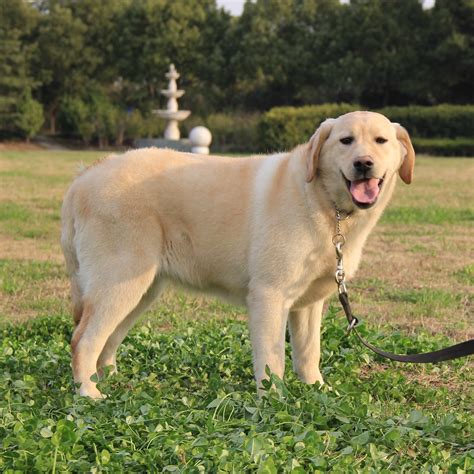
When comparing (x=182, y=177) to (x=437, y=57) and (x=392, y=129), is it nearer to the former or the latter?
(x=392, y=129)

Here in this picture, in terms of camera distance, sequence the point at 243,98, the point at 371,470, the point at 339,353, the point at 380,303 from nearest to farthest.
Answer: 1. the point at 371,470
2. the point at 339,353
3. the point at 380,303
4. the point at 243,98

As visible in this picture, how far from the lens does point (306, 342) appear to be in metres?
4.61

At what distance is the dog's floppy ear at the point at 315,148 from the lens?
4145mm

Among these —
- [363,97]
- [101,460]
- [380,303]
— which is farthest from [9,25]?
[101,460]

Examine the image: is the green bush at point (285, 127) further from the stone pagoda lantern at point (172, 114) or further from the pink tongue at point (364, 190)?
the pink tongue at point (364, 190)

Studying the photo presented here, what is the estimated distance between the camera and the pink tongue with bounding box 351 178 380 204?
397cm

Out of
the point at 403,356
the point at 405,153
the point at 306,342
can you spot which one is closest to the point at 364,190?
the point at 405,153

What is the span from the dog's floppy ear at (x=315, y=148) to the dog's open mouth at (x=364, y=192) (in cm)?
24

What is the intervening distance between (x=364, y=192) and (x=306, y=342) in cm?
106

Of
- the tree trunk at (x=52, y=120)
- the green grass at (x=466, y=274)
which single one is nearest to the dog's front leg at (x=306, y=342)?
the green grass at (x=466, y=274)

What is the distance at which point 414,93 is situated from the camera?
40.2m

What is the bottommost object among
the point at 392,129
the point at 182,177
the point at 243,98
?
the point at 243,98

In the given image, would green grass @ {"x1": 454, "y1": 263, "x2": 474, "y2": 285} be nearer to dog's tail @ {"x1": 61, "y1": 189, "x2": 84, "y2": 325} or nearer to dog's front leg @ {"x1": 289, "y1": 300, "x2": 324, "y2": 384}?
dog's front leg @ {"x1": 289, "y1": 300, "x2": 324, "y2": 384}

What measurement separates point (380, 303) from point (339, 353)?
6.12 feet
